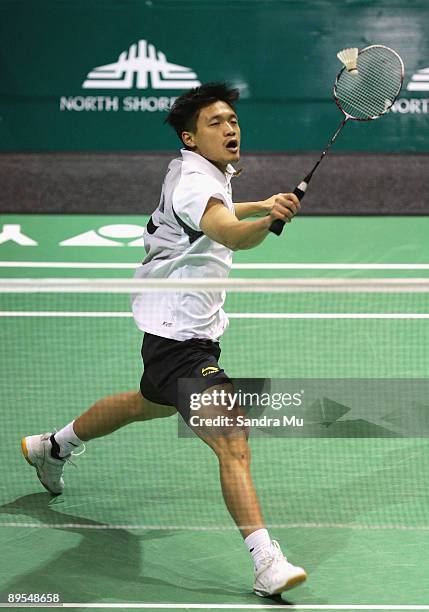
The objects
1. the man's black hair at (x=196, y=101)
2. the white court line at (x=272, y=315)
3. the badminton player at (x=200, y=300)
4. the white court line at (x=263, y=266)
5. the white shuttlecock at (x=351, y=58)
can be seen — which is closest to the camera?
the badminton player at (x=200, y=300)

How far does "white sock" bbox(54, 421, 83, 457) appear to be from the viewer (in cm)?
486

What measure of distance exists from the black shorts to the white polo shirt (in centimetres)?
4

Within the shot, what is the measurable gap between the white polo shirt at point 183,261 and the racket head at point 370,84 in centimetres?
126

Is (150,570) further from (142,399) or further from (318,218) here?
(318,218)

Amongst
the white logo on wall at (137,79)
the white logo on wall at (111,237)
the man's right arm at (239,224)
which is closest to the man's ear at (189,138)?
the man's right arm at (239,224)

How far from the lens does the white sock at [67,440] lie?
15.9ft

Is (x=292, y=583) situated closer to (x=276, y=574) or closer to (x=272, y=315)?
(x=276, y=574)

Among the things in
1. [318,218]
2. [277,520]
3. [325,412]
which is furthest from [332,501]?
[318,218]

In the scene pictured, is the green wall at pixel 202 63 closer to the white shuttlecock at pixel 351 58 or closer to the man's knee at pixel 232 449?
the white shuttlecock at pixel 351 58

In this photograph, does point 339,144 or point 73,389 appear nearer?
point 73,389

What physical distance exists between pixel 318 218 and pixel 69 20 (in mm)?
2744

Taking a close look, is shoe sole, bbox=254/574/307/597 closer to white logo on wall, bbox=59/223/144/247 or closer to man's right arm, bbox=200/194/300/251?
man's right arm, bbox=200/194/300/251

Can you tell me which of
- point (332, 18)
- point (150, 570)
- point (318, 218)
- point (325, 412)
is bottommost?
point (150, 570)

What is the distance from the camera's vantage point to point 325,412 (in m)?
5.45
